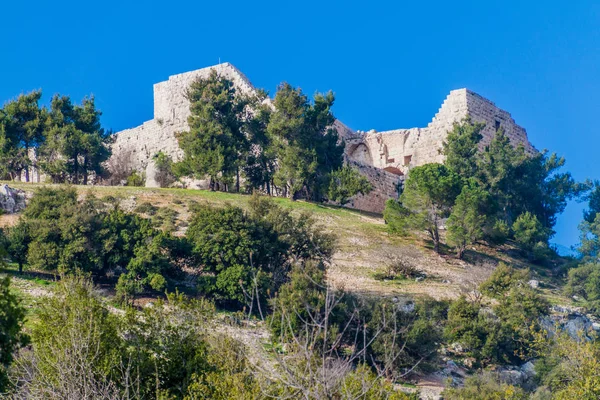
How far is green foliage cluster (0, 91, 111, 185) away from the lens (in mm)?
A: 36938

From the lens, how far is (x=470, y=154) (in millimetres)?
38406

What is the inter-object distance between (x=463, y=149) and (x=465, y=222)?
7508 mm

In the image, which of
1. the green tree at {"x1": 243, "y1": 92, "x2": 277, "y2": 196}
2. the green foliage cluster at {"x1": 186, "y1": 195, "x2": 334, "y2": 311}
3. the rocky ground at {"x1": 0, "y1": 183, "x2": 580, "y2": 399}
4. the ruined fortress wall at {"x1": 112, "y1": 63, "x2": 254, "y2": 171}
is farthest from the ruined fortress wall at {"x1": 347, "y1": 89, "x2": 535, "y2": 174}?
the green foliage cluster at {"x1": 186, "y1": 195, "x2": 334, "y2": 311}

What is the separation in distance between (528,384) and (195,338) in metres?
9.18

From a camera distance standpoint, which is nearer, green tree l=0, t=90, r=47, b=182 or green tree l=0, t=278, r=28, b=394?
green tree l=0, t=278, r=28, b=394

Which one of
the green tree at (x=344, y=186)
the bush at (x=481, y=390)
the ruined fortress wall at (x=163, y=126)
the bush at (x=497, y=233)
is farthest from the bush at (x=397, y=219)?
the ruined fortress wall at (x=163, y=126)

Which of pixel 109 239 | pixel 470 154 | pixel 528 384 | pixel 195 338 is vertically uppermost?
pixel 470 154

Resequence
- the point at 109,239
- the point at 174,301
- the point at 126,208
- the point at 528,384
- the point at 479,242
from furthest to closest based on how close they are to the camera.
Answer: the point at 479,242
the point at 126,208
the point at 109,239
the point at 528,384
the point at 174,301

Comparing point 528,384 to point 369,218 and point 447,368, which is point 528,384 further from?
point 369,218

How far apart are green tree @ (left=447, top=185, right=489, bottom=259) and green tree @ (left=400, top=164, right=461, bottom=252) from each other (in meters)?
0.54

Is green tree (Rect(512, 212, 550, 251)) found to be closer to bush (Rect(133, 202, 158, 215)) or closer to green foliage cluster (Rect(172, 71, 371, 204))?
green foliage cluster (Rect(172, 71, 371, 204))

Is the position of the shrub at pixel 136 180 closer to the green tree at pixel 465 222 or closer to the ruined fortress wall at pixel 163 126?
the ruined fortress wall at pixel 163 126

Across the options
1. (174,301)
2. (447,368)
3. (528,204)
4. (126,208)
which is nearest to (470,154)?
(528,204)

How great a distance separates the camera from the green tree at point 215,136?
36094 millimetres
